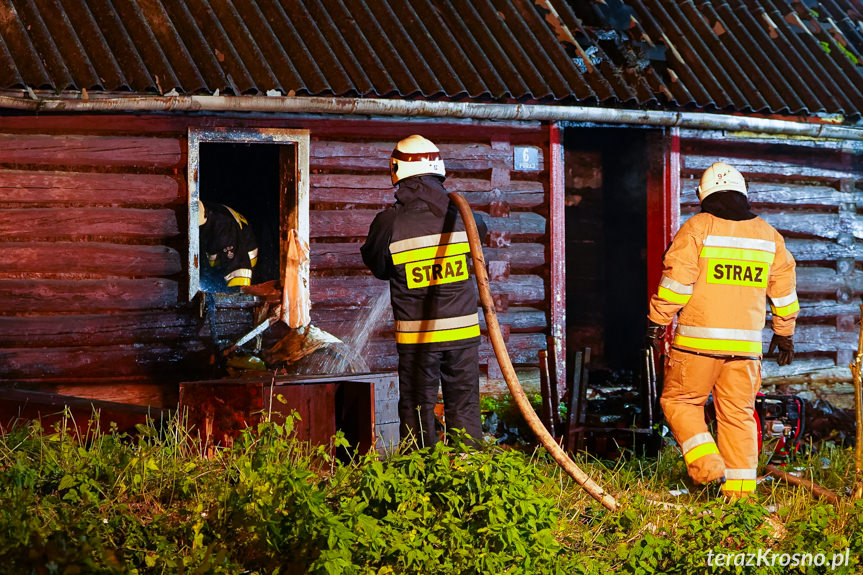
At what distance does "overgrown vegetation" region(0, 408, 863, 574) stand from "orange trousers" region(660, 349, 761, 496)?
53 centimetres

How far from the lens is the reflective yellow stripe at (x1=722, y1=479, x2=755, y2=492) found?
6.04m

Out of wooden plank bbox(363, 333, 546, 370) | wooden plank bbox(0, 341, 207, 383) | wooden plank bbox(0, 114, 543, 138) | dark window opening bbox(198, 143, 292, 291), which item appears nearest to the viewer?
wooden plank bbox(0, 341, 207, 383)

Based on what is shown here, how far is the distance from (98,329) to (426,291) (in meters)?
3.40

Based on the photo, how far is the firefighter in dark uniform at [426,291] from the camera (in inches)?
247

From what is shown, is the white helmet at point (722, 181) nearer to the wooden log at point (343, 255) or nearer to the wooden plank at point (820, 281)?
the wooden log at point (343, 255)

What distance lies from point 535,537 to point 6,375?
5141mm

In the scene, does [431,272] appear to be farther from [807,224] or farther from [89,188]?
[807,224]

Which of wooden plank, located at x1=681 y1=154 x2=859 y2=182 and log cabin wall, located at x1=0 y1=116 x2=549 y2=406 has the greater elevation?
wooden plank, located at x1=681 y1=154 x2=859 y2=182

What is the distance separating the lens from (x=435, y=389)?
6371 mm

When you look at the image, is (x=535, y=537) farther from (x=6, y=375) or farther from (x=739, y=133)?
(x=739, y=133)

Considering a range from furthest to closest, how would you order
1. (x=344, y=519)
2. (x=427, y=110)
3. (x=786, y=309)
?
(x=427, y=110)
(x=786, y=309)
(x=344, y=519)

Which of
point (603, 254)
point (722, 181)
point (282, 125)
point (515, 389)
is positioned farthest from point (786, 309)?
point (603, 254)

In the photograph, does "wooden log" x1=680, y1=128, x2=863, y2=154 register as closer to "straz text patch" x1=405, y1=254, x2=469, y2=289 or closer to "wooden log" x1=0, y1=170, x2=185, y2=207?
"straz text patch" x1=405, y1=254, x2=469, y2=289

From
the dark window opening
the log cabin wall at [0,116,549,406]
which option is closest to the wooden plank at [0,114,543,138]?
the log cabin wall at [0,116,549,406]
